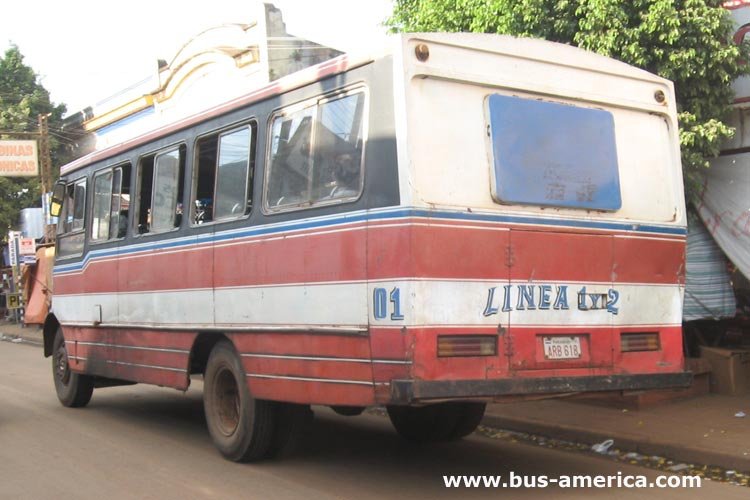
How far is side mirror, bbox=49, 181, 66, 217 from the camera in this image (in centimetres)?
1100

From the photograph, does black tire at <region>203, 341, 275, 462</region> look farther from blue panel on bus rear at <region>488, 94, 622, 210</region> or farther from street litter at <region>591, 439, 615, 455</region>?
street litter at <region>591, 439, 615, 455</region>

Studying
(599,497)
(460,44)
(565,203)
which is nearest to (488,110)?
(460,44)

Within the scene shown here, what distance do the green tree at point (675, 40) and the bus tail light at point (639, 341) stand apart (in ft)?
10.9

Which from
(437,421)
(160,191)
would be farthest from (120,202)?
(437,421)

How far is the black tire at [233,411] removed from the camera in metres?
6.99

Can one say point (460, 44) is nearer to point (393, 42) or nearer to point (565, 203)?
point (393, 42)

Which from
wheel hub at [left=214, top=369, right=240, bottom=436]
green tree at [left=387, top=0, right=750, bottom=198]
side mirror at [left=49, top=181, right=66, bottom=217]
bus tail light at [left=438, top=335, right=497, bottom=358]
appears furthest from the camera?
side mirror at [left=49, top=181, right=66, bottom=217]

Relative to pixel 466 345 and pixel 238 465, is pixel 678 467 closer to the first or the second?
pixel 466 345

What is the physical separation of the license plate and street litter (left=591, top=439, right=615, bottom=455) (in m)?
2.14

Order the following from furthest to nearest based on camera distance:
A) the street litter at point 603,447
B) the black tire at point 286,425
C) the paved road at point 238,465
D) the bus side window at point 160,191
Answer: the bus side window at point 160,191 < the street litter at point 603,447 < the black tire at point 286,425 < the paved road at point 238,465

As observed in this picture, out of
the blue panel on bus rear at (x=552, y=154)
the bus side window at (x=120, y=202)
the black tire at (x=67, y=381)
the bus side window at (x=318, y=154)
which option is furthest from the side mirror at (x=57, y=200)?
the blue panel on bus rear at (x=552, y=154)

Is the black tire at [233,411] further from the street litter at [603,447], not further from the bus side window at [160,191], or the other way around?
the street litter at [603,447]

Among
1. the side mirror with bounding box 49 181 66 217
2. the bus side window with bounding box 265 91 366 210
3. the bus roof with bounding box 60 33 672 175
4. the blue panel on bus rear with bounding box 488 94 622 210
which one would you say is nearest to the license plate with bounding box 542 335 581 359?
the blue panel on bus rear with bounding box 488 94 622 210

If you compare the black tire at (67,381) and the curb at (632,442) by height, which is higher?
the black tire at (67,381)
